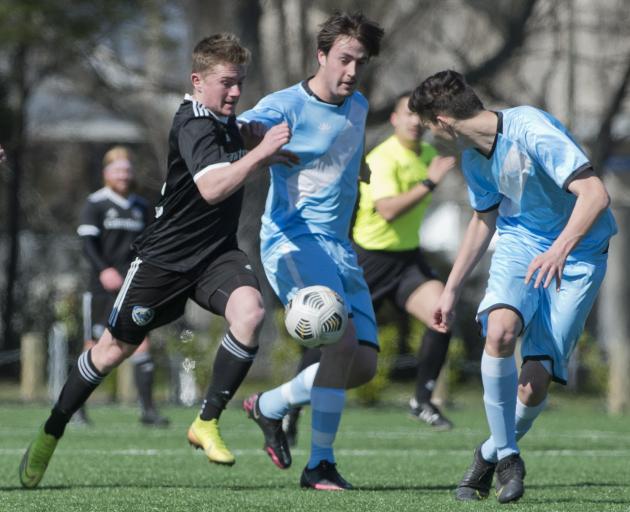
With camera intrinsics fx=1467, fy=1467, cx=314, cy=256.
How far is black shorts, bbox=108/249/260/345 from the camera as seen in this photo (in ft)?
23.6

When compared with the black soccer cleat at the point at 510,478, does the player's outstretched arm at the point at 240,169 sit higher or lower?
higher

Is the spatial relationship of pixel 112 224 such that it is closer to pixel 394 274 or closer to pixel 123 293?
pixel 394 274

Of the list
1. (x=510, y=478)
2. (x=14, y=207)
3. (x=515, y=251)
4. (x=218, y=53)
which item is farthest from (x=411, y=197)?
(x=14, y=207)

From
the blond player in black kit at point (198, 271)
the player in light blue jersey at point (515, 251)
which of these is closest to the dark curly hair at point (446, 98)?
the player in light blue jersey at point (515, 251)

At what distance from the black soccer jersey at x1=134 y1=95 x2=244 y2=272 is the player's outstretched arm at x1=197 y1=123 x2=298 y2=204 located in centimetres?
34

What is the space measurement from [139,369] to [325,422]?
19.0 ft

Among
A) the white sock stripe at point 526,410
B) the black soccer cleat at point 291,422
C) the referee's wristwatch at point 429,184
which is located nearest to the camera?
the white sock stripe at point 526,410

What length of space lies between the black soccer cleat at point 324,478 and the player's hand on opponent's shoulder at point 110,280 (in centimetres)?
465

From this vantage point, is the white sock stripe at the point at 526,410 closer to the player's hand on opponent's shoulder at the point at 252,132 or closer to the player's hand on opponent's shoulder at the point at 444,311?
the player's hand on opponent's shoulder at the point at 444,311

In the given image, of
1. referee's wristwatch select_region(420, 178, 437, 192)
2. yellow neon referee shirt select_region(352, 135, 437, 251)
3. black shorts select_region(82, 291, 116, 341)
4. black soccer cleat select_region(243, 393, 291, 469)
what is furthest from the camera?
black shorts select_region(82, 291, 116, 341)

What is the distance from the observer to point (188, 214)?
23.8ft

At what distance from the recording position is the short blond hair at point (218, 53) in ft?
23.5

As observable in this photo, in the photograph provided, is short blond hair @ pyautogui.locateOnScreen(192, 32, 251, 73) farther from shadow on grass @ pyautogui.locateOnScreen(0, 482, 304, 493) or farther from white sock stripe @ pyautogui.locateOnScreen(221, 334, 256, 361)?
shadow on grass @ pyautogui.locateOnScreen(0, 482, 304, 493)

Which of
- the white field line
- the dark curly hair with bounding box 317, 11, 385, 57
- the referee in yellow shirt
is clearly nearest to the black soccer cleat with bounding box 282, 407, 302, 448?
the white field line
